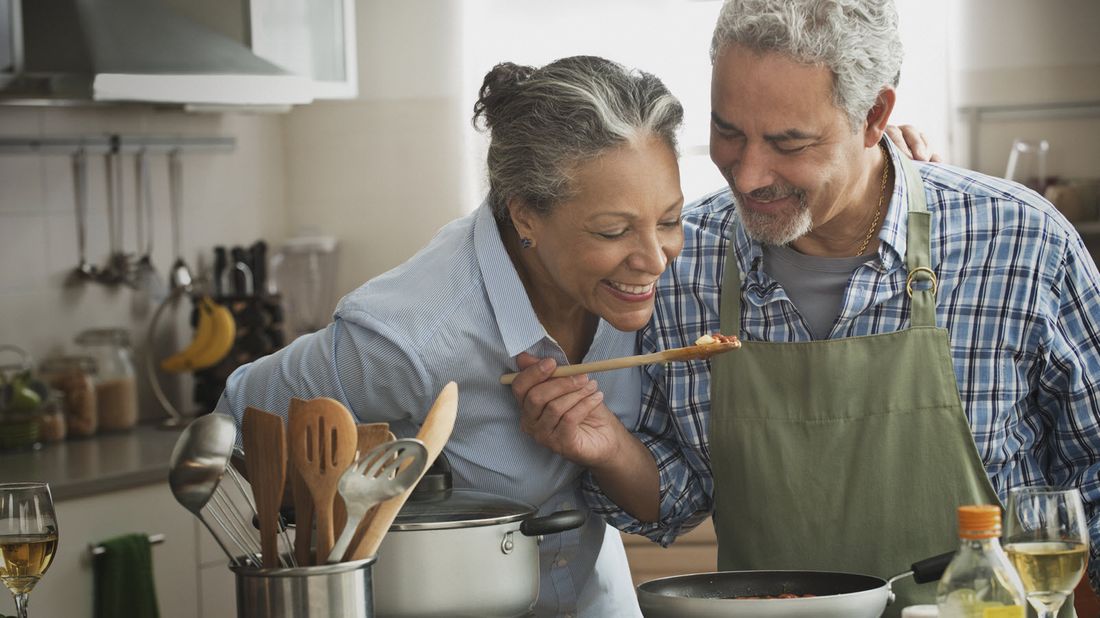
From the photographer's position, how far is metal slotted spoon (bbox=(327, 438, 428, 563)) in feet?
3.72

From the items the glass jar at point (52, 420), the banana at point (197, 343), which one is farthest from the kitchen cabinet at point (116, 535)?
the banana at point (197, 343)

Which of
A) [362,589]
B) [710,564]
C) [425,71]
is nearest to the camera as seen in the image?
[362,589]

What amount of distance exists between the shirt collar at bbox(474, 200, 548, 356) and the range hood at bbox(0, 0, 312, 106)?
1.62 meters

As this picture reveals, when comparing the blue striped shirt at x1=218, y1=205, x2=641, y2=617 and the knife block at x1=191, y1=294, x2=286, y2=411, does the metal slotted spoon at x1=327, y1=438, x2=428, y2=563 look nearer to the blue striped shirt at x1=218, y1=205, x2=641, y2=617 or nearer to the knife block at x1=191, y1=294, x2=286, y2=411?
the blue striped shirt at x1=218, y1=205, x2=641, y2=617

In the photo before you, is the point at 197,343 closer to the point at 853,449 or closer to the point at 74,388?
the point at 74,388

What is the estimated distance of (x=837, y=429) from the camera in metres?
1.61

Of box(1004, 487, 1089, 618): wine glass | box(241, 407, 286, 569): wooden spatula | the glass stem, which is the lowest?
the glass stem

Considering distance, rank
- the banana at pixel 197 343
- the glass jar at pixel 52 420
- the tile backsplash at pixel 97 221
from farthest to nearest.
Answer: the banana at pixel 197 343 < the tile backsplash at pixel 97 221 < the glass jar at pixel 52 420

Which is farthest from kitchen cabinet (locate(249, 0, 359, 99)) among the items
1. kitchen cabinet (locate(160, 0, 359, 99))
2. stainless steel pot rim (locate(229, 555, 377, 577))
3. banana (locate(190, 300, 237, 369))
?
stainless steel pot rim (locate(229, 555, 377, 577))

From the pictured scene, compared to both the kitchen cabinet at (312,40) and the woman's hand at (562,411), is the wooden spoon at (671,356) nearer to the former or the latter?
the woman's hand at (562,411)

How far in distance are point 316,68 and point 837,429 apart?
2.28 metres

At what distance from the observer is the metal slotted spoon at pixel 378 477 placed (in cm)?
113

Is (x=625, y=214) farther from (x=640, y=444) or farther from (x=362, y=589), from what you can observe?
(x=362, y=589)

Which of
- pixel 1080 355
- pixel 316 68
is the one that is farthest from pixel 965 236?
pixel 316 68
